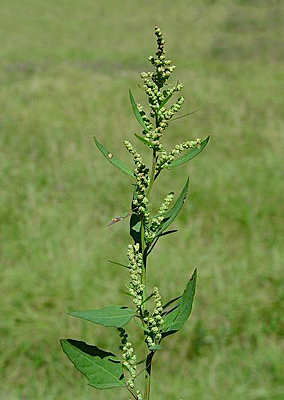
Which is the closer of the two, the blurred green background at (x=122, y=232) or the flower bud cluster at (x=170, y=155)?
the flower bud cluster at (x=170, y=155)

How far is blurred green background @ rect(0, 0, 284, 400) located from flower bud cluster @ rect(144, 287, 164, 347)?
65.2 inches

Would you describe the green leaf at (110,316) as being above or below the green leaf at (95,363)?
above

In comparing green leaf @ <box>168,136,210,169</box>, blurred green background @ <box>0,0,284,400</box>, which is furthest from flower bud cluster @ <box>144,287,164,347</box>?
blurred green background @ <box>0,0,284,400</box>

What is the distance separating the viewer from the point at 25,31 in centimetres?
988

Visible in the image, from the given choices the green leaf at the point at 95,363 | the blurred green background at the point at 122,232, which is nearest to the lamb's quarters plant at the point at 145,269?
the green leaf at the point at 95,363

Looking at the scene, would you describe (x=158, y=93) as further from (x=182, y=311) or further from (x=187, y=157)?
(x=182, y=311)

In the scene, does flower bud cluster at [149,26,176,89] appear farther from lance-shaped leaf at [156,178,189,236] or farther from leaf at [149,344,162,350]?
leaf at [149,344,162,350]

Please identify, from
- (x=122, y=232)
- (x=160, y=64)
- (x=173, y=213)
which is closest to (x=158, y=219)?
(x=173, y=213)

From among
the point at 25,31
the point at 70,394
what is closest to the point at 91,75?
the point at 25,31

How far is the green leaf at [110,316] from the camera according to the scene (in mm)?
428

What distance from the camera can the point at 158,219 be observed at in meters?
0.46

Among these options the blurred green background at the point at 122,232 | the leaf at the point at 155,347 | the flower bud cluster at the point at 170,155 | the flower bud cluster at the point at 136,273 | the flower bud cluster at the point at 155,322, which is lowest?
the leaf at the point at 155,347

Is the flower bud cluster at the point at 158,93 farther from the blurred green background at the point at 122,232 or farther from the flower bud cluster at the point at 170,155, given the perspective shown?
the blurred green background at the point at 122,232

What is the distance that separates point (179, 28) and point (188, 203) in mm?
7443
